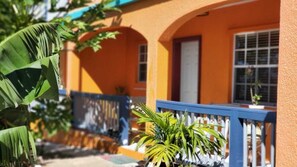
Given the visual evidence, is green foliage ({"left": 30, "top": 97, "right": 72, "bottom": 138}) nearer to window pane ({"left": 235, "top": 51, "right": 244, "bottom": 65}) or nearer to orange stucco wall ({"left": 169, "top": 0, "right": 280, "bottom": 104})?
orange stucco wall ({"left": 169, "top": 0, "right": 280, "bottom": 104})

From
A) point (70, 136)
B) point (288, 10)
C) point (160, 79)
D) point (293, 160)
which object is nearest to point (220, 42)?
point (160, 79)

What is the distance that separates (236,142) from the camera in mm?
5953

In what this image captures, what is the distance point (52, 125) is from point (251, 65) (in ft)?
18.2

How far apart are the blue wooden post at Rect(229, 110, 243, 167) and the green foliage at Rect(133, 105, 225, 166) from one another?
21 cm

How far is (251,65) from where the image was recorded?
8570 millimetres

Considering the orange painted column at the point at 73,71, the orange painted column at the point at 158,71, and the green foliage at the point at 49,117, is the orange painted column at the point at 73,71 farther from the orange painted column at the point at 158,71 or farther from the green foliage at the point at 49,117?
the orange painted column at the point at 158,71

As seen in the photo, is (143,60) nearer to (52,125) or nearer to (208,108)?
(52,125)

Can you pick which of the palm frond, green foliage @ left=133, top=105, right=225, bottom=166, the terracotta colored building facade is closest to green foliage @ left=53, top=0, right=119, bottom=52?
the terracotta colored building facade

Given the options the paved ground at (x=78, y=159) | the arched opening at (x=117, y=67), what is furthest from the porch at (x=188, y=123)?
the arched opening at (x=117, y=67)

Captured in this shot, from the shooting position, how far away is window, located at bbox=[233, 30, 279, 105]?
810cm

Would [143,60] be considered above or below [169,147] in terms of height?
above

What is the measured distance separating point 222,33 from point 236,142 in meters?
4.02

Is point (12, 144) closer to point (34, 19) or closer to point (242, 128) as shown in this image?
point (242, 128)

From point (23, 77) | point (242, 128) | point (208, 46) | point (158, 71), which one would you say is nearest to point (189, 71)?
point (208, 46)
